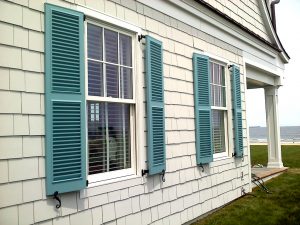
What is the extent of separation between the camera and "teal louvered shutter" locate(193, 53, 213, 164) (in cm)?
591

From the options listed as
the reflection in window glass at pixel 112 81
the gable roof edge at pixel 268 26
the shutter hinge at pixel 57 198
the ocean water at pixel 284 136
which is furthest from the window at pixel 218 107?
the ocean water at pixel 284 136

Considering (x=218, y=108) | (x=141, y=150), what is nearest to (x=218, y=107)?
(x=218, y=108)

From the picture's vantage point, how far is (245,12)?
8.75m

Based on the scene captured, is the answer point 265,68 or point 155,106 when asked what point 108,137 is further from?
point 265,68

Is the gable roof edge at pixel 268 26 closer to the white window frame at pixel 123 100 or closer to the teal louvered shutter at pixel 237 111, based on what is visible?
the teal louvered shutter at pixel 237 111

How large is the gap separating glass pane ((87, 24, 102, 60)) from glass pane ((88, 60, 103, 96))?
0.09m

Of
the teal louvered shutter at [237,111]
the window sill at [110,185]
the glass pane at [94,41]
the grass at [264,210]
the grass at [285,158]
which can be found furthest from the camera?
the grass at [285,158]

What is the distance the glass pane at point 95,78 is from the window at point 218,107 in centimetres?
315

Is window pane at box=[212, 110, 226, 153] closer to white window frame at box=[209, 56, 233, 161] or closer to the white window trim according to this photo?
white window frame at box=[209, 56, 233, 161]

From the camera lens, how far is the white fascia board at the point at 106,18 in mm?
3812

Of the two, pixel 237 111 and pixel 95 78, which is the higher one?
pixel 95 78

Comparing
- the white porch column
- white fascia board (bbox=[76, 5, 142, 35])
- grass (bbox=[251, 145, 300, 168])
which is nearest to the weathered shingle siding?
the white porch column

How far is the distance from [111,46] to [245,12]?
559 cm

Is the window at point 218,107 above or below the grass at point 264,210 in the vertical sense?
above
